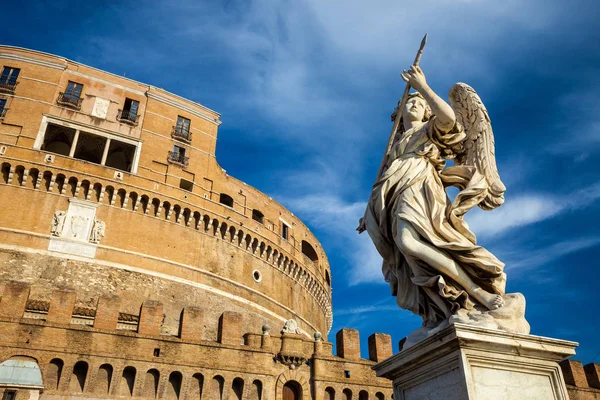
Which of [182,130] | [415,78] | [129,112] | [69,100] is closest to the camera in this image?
[415,78]

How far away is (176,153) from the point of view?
96.9 ft

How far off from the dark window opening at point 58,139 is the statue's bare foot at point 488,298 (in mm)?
28326

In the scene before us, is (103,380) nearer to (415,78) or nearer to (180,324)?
(180,324)

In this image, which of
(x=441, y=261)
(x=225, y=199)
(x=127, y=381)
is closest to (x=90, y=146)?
(x=225, y=199)

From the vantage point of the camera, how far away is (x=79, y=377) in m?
15.6

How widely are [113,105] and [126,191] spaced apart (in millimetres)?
6056

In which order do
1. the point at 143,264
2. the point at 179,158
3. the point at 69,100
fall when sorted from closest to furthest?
1. the point at 143,264
2. the point at 69,100
3. the point at 179,158

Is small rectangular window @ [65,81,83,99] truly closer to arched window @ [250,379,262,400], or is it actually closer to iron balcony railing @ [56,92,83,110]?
iron balcony railing @ [56,92,83,110]

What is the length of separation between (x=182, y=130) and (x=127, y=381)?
18.1 metres

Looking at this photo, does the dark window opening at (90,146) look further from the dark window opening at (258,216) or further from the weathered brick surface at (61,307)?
the weathered brick surface at (61,307)

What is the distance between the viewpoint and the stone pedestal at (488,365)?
8.46 ft

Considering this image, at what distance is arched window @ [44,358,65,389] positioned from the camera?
15.1 m

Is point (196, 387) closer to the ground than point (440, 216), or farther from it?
farther from it

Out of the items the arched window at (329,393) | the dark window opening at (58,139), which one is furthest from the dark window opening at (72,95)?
the arched window at (329,393)
